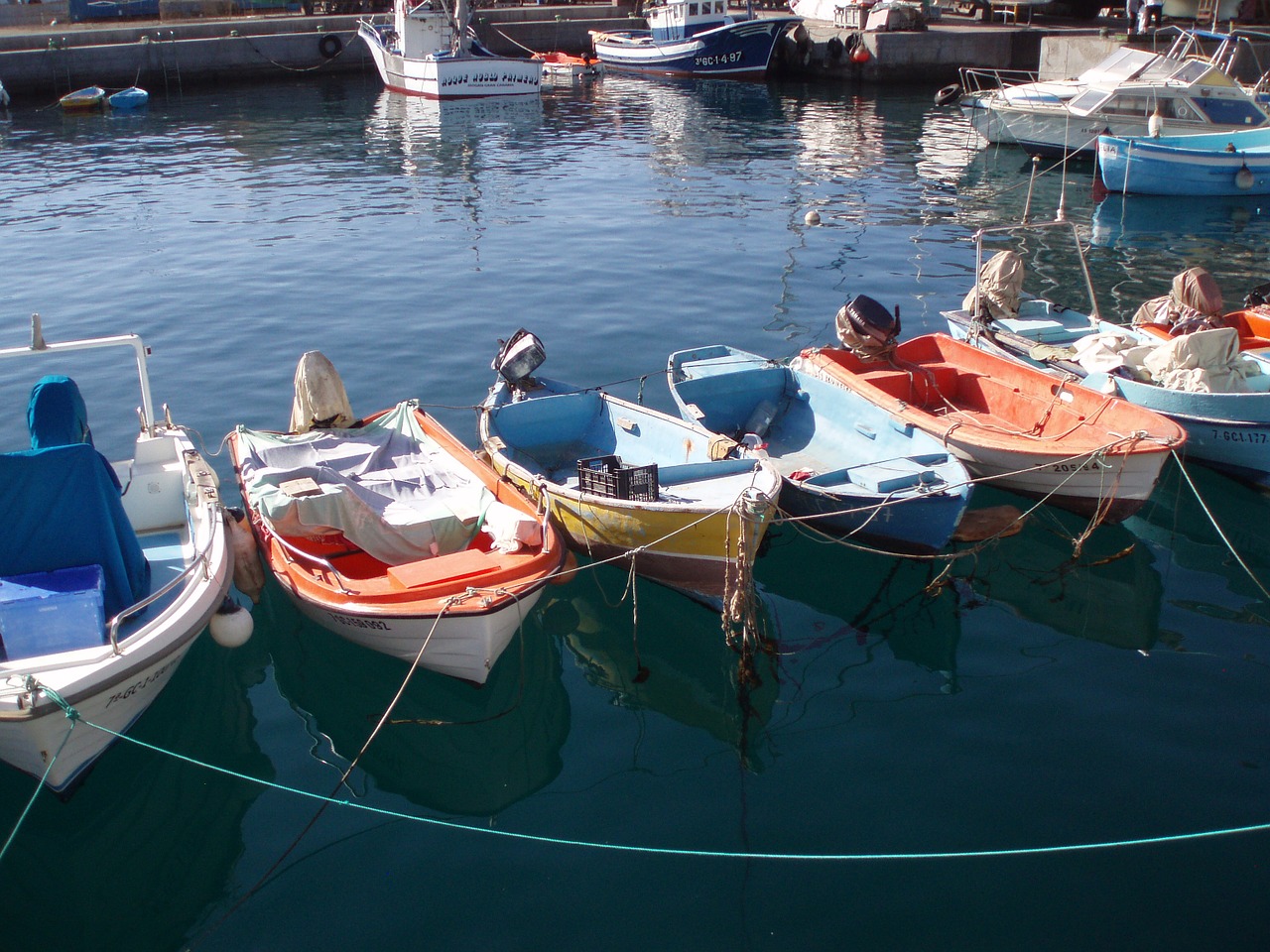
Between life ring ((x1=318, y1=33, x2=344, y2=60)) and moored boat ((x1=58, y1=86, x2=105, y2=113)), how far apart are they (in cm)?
1122

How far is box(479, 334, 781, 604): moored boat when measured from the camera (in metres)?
9.12

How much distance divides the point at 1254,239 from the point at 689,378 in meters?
16.2

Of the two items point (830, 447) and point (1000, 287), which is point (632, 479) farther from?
point (1000, 287)

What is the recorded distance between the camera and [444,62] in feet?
137

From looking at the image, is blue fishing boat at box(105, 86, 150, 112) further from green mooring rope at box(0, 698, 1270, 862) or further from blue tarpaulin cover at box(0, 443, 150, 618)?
green mooring rope at box(0, 698, 1270, 862)

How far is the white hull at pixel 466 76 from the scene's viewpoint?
42.1 metres

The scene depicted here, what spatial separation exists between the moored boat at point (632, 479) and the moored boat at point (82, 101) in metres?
35.0

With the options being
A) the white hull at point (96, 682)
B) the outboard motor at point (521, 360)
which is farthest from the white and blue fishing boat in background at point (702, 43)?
the white hull at point (96, 682)

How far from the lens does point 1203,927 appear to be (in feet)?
21.4

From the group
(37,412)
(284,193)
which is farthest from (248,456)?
(284,193)

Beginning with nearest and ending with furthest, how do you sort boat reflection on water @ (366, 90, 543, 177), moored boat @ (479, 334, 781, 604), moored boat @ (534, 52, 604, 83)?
moored boat @ (479, 334, 781, 604) → boat reflection on water @ (366, 90, 543, 177) → moored boat @ (534, 52, 604, 83)

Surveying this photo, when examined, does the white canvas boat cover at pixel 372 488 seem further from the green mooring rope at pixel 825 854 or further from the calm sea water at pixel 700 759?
the green mooring rope at pixel 825 854

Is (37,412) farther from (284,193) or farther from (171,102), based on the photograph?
(171,102)

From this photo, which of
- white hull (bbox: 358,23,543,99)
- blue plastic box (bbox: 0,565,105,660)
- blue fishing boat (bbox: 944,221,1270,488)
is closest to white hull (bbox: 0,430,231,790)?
blue plastic box (bbox: 0,565,105,660)
